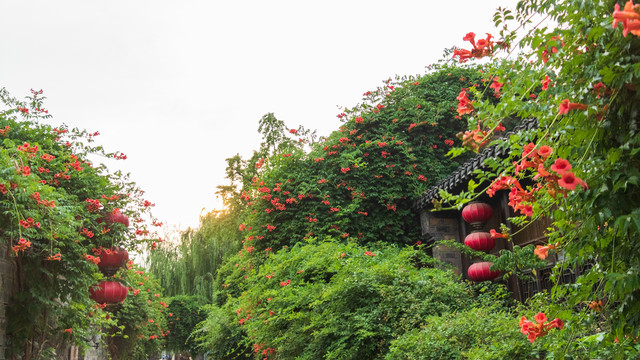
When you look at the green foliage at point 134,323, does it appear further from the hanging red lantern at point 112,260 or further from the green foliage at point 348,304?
the hanging red lantern at point 112,260

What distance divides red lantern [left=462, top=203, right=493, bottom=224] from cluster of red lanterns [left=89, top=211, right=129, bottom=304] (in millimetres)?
4581

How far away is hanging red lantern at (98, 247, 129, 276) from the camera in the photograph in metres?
5.63

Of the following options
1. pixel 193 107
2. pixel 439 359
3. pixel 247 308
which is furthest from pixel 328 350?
pixel 193 107

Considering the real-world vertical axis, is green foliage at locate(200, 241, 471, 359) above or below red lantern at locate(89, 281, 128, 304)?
below

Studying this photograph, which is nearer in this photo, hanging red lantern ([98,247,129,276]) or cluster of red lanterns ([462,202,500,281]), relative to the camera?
hanging red lantern ([98,247,129,276])

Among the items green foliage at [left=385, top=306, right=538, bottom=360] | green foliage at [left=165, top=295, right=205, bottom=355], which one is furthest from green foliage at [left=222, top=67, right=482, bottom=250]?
green foliage at [left=165, top=295, right=205, bottom=355]

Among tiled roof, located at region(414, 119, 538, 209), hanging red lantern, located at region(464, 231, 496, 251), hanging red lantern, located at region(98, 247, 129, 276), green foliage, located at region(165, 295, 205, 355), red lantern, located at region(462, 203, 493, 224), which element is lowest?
green foliage, located at region(165, 295, 205, 355)

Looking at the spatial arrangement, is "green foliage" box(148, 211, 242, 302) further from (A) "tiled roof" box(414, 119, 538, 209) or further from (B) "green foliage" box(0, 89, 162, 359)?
(B) "green foliage" box(0, 89, 162, 359)

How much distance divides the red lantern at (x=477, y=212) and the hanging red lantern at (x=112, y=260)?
457 centimetres

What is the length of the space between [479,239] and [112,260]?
473cm

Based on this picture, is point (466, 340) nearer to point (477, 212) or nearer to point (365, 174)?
point (477, 212)

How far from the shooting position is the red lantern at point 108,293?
5859 mm

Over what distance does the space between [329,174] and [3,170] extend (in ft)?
22.8

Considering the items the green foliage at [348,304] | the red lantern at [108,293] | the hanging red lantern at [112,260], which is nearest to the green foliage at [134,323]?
the green foliage at [348,304]
